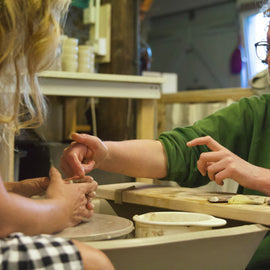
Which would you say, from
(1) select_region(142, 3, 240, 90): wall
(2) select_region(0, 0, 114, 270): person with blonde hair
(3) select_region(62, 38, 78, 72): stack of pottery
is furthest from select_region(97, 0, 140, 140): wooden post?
(1) select_region(142, 3, 240, 90): wall

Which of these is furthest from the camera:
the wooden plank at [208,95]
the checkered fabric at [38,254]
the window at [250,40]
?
the window at [250,40]

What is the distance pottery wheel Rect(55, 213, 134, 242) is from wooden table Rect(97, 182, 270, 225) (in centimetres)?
17

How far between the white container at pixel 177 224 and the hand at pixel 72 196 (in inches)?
4.0

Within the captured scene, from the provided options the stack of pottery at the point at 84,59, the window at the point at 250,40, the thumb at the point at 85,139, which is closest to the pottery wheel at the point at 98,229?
the thumb at the point at 85,139

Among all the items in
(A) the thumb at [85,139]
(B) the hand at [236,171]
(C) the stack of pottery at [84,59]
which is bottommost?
(B) the hand at [236,171]

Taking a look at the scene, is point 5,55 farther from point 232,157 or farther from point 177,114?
point 177,114

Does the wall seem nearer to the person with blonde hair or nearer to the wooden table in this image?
the wooden table

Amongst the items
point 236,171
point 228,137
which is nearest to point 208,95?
point 228,137

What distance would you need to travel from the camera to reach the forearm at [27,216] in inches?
25.5

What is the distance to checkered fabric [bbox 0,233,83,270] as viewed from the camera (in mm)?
572

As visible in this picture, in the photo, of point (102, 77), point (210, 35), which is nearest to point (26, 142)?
point (102, 77)

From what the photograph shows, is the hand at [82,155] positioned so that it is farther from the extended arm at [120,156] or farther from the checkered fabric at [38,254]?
the checkered fabric at [38,254]

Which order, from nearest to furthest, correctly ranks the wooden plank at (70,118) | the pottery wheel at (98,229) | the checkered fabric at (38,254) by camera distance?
the checkered fabric at (38,254) → the pottery wheel at (98,229) → the wooden plank at (70,118)

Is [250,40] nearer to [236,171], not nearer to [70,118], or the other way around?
[70,118]
